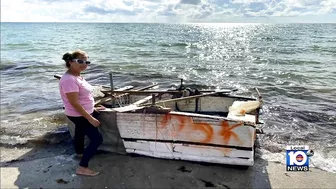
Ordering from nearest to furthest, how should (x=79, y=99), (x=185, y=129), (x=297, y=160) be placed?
(x=79, y=99)
(x=185, y=129)
(x=297, y=160)

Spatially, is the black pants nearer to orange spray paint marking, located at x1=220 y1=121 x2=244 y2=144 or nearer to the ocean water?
orange spray paint marking, located at x1=220 y1=121 x2=244 y2=144

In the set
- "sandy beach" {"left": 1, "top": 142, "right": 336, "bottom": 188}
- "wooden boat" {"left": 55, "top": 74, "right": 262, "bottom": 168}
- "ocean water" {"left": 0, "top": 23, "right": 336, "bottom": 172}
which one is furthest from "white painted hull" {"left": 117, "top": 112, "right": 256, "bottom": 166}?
"ocean water" {"left": 0, "top": 23, "right": 336, "bottom": 172}

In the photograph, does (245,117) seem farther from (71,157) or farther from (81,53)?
(71,157)

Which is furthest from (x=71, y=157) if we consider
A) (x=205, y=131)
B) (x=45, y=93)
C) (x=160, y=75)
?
(x=160, y=75)

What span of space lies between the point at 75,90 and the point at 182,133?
6.56 ft

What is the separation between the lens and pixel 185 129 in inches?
202

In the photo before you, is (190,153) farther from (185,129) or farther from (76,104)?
(76,104)

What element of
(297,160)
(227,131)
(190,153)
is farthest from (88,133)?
(297,160)

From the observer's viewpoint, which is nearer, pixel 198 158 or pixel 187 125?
pixel 187 125

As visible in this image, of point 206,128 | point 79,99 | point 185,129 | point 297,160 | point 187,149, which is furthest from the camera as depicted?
point 297,160

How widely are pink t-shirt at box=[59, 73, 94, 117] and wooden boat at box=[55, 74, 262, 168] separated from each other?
0.80 metres

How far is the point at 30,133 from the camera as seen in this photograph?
284 inches

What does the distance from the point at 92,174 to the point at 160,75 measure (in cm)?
1162

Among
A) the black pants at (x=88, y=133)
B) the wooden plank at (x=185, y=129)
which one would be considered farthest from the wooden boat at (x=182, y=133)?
the black pants at (x=88, y=133)
